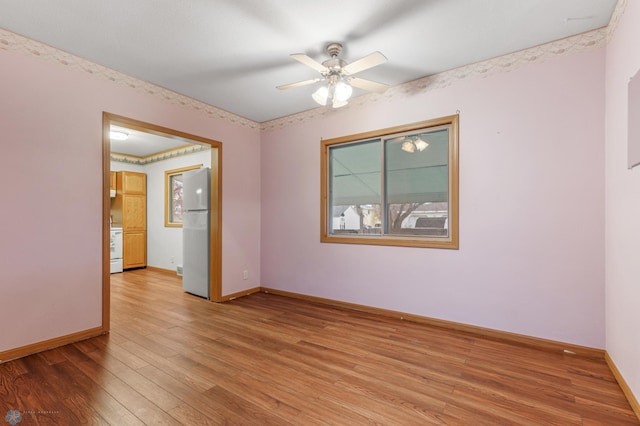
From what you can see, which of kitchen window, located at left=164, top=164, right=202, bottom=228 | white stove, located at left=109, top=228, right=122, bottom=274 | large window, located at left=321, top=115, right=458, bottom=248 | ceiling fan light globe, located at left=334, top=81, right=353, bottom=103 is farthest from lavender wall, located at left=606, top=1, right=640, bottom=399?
white stove, located at left=109, top=228, right=122, bottom=274

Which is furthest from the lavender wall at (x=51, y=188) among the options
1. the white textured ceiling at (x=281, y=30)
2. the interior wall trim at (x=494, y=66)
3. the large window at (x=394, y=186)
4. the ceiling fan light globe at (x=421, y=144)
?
the ceiling fan light globe at (x=421, y=144)

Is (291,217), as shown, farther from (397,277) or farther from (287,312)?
(397,277)

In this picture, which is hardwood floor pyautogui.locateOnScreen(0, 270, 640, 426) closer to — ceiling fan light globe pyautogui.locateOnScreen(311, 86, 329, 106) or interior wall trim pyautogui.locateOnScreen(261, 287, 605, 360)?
interior wall trim pyautogui.locateOnScreen(261, 287, 605, 360)

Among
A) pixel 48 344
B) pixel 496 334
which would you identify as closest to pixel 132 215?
pixel 48 344

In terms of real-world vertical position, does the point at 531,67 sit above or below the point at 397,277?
above

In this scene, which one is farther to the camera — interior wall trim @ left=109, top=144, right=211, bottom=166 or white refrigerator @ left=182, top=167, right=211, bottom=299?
interior wall trim @ left=109, top=144, right=211, bottom=166

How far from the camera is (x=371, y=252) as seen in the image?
11.5 ft

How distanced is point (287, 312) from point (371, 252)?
1.25 meters

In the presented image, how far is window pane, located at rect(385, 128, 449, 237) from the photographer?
316cm

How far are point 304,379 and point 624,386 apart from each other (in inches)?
81.7

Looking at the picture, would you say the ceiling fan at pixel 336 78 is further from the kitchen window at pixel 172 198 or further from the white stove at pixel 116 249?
the white stove at pixel 116 249

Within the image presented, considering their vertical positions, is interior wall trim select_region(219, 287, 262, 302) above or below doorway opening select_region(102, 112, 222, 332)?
below

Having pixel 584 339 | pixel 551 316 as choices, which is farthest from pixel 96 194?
Result: pixel 584 339

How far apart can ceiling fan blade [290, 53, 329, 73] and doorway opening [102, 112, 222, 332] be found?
6.58 ft
